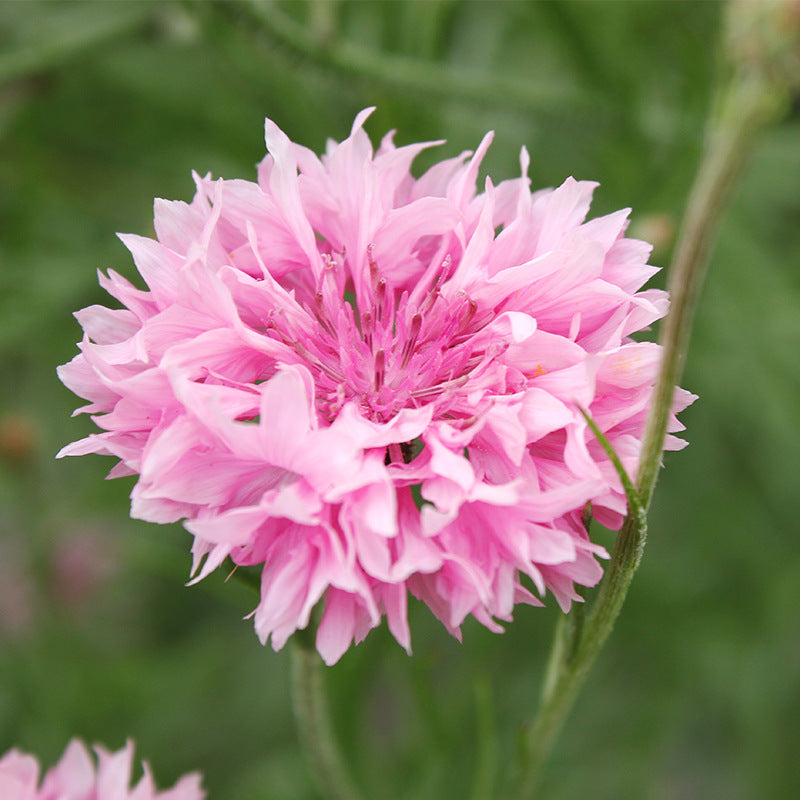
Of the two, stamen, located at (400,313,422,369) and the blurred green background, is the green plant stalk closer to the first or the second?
stamen, located at (400,313,422,369)

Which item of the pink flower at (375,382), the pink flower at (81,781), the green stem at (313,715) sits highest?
the pink flower at (375,382)

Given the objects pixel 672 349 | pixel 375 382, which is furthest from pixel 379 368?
pixel 672 349

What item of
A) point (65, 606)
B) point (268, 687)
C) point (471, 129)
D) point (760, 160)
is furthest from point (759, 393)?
point (65, 606)

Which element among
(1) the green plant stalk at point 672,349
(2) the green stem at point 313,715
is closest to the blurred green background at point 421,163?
(2) the green stem at point 313,715

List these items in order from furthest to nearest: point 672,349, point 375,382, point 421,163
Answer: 1. point 421,163
2. point 375,382
3. point 672,349

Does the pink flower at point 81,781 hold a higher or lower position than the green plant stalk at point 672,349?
lower

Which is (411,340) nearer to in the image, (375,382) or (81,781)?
(375,382)

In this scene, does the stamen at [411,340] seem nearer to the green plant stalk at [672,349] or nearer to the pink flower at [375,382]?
the pink flower at [375,382]
